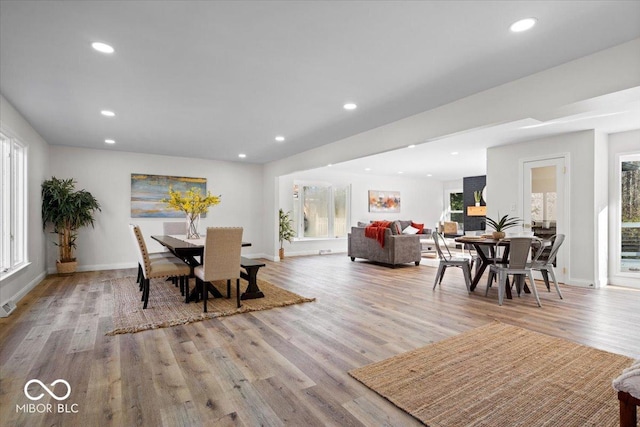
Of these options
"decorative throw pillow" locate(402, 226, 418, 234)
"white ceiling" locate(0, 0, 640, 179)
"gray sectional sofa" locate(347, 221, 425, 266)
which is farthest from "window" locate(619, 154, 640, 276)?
"decorative throw pillow" locate(402, 226, 418, 234)

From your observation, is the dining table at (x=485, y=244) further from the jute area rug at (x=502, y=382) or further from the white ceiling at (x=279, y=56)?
the white ceiling at (x=279, y=56)

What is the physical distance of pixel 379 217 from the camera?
10.8 metres

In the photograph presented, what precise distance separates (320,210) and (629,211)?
Result: 6605 millimetres

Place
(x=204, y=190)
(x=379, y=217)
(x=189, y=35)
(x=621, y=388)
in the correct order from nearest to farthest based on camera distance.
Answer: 1. (x=621, y=388)
2. (x=189, y=35)
3. (x=204, y=190)
4. (x=379, y=217)

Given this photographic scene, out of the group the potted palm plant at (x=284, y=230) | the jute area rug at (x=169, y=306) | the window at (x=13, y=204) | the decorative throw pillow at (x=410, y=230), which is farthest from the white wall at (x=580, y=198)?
the window at (x=13, y=204)

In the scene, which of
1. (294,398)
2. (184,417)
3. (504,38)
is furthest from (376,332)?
(504,38)

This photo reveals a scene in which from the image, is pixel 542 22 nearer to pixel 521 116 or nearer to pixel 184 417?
pixel 521 116

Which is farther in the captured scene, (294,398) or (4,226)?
(4,226)

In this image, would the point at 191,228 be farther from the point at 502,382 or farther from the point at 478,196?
the point at 478,196

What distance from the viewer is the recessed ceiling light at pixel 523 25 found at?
2.21m

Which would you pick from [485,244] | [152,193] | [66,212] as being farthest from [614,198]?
[66,212]

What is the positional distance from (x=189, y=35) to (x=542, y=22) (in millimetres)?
2422

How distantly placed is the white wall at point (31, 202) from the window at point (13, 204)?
11 cm

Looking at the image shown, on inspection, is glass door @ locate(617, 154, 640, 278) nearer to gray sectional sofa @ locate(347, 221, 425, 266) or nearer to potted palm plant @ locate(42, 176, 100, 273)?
gray sectional sofa @ locate(347, 221, 425, 266)
